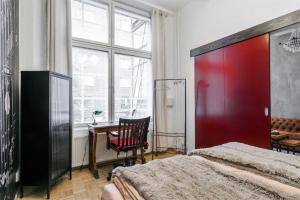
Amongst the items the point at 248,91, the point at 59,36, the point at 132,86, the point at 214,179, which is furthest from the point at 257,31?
the point at 59,36

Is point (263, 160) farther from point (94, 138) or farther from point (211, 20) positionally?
point (211, 20)

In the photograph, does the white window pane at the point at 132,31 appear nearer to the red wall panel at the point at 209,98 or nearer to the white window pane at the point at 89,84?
the white window pane at the point at 89,84

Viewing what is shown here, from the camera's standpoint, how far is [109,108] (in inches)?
136

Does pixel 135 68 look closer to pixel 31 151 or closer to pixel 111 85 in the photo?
pixel 111 85

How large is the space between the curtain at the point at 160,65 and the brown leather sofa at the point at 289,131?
6.67 ft

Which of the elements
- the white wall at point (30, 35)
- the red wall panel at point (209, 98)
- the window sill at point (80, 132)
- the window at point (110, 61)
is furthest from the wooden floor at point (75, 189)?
the red wall panel at point (209, 98)

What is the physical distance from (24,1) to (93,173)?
2629 mm

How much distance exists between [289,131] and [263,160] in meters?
1.71

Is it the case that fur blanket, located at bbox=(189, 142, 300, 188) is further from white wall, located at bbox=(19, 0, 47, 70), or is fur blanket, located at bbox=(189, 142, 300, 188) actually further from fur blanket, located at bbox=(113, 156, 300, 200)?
white wall, located at bbox=(19, 0, 47, 70)

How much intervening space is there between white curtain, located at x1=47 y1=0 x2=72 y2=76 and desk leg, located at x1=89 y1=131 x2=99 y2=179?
1111mm

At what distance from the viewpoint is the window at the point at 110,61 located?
3.23 m

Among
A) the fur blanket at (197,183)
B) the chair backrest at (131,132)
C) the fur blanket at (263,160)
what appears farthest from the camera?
the chair backrest at (131,132)

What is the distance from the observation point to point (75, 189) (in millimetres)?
2391

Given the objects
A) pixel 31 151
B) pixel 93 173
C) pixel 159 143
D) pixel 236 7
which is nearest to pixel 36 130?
pixel 31 151
